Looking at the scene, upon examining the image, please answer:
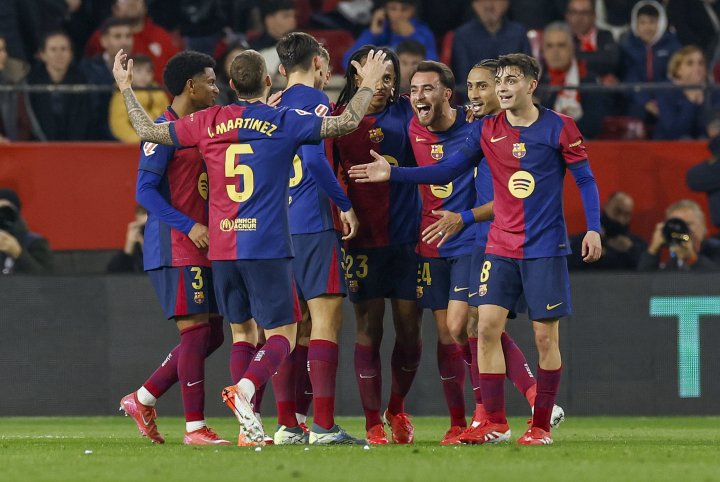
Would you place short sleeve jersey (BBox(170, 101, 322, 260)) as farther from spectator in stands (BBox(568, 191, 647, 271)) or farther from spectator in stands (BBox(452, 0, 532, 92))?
spectator in stands (BBox(452, 0, 532, 92))

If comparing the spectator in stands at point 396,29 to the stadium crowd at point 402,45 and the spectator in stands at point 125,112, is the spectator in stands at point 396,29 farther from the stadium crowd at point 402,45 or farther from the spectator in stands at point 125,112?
the spectator in stands at point 125,112

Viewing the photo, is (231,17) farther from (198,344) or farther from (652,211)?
(198,344)

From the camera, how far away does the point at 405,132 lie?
955 cm

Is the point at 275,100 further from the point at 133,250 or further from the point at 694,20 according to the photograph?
the point at 694,20

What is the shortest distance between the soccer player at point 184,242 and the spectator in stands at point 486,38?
5627mm

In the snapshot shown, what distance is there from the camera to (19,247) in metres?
13.1

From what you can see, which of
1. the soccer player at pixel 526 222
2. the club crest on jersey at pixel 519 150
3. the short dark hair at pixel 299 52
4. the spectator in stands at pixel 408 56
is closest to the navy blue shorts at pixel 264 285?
the soccer player at pixel 526 222

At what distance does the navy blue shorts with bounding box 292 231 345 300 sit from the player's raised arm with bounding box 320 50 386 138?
0.83 meters

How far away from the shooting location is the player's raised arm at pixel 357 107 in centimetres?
815

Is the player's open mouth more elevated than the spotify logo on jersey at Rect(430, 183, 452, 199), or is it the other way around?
the player's open mouth

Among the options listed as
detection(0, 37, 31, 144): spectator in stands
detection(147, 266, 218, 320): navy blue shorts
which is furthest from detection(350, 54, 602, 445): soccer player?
detection(0, 37, 31, 144): spectator in stands

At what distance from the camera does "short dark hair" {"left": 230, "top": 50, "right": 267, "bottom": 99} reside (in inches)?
331

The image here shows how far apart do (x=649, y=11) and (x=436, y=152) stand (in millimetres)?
6680

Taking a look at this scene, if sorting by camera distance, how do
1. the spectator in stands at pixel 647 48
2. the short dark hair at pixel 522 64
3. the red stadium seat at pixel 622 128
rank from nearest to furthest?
1. the short dark hair at pixel 522 64
2. the red stadium seat at pixel 622 128
3. the spectator in stands at pixel 647 48
